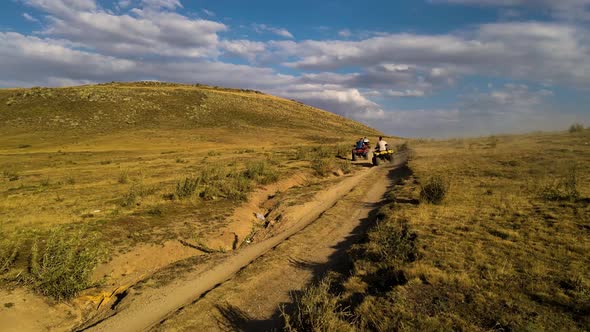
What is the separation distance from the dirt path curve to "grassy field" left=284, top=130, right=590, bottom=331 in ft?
5.00

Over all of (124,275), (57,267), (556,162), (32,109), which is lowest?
(124,275)

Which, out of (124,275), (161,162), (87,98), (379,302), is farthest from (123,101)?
(379,302)

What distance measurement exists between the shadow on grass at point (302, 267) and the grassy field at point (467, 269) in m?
0.30

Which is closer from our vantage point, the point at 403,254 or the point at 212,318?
the point at 212,318

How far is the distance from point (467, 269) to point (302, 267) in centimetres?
377

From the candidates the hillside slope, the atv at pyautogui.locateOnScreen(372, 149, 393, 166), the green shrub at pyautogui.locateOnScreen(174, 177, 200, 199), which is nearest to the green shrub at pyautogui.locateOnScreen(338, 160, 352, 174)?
the atv at pyautogui.locateOnScreen(372, 149, 393, 166)

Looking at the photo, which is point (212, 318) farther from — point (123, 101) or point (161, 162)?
point (123, 101)

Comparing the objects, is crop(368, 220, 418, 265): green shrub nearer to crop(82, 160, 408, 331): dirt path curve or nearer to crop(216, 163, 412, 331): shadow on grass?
crop(216, 163, 412, 331): shadow on grass

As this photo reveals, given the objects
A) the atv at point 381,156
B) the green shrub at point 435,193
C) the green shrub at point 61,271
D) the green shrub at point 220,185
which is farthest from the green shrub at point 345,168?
the green shrub at point 61,271

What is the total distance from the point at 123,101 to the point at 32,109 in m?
13.9

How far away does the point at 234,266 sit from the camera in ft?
31.2

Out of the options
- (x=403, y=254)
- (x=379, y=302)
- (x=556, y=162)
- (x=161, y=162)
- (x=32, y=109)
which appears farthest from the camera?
(x=32, y=109)

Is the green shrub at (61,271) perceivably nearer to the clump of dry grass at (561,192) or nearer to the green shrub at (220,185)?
the green shrub at (220,185)

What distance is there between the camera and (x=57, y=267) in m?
8.10
